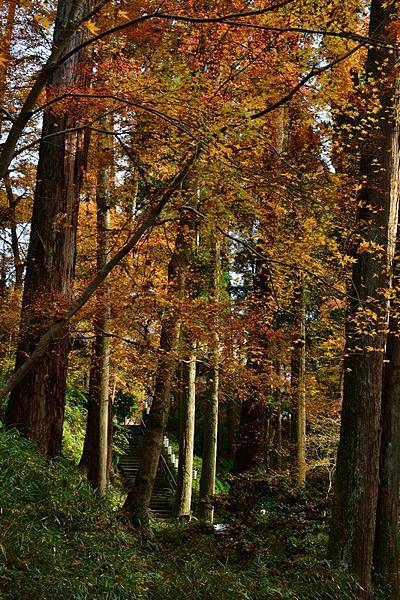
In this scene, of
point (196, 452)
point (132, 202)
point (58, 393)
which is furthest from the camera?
point (196, 452)

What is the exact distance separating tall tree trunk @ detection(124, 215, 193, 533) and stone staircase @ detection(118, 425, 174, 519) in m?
6.26

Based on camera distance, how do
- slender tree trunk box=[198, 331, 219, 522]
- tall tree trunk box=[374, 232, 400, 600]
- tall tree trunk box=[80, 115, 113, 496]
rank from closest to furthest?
tall tree trunk box=[374, 232, 400, 600] → tall tree trunk box=[80, 115, 113, 496] → slender tree trunk box=[198, 331, 219, 522]

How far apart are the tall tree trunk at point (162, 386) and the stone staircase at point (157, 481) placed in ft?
20.6

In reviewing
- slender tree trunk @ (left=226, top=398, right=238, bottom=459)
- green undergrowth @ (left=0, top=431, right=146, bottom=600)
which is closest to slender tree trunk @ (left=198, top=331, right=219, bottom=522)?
green undergrowth @ (left=0, top=431, right=146, bottom=600)

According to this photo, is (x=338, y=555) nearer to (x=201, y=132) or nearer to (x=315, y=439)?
(x=201, y=132)

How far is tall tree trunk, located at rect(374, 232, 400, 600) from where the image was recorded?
270 inches

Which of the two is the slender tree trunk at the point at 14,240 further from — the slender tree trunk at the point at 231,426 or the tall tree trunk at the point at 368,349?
the slender tree trunk at the point at 231,426

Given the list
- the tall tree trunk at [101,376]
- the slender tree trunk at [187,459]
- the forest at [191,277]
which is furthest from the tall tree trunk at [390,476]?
the slender tree trunk at [187,459]

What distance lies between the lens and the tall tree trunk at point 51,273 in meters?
6.96

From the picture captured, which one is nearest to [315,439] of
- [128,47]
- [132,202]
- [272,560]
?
[132,202]

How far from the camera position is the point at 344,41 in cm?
677

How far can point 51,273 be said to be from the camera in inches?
288

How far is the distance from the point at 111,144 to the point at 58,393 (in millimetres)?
5425

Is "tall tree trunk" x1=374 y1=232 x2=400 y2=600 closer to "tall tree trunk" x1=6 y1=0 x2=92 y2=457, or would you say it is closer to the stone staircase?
"tall tree trunk" x1=6 y1=0 x2=92 y2=457
